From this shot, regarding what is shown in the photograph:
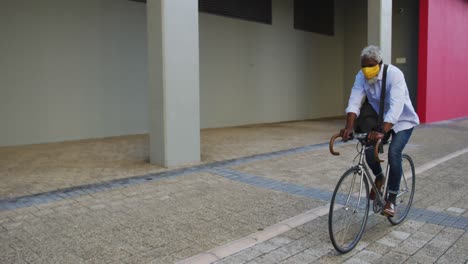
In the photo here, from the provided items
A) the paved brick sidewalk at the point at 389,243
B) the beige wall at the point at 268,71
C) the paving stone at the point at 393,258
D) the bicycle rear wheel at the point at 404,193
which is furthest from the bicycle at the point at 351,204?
the beige wall at the point at 268,71

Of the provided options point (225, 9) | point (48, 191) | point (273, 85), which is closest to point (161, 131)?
point (48, 191)

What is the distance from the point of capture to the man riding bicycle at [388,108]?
3.65 metres

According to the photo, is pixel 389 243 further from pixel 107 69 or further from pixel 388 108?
pixel 107 69

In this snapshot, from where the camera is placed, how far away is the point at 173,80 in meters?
6.70

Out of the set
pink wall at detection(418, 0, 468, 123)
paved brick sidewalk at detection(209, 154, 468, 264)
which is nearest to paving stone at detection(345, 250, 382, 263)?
paved brick sidewalk at detection(209, 154, 468, 264)

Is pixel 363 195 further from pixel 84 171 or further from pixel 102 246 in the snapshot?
pixel 84 171

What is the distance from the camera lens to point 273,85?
590 inches

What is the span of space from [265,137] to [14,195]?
6475 mm

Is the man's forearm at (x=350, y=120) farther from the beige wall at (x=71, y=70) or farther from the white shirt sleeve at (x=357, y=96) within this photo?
the beige wall at (x=71, y=70)

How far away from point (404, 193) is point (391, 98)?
3.86 feet

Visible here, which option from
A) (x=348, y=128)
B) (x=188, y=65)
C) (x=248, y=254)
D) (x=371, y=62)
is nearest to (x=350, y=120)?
(x=348, y=128)

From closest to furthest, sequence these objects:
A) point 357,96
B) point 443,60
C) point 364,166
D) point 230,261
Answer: point 230,261
point 364,166
point 357,96
point 443,60

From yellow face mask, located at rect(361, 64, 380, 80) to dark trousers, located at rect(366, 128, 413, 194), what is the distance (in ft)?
2.04

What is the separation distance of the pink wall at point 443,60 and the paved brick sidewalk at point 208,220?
8.19 meters
